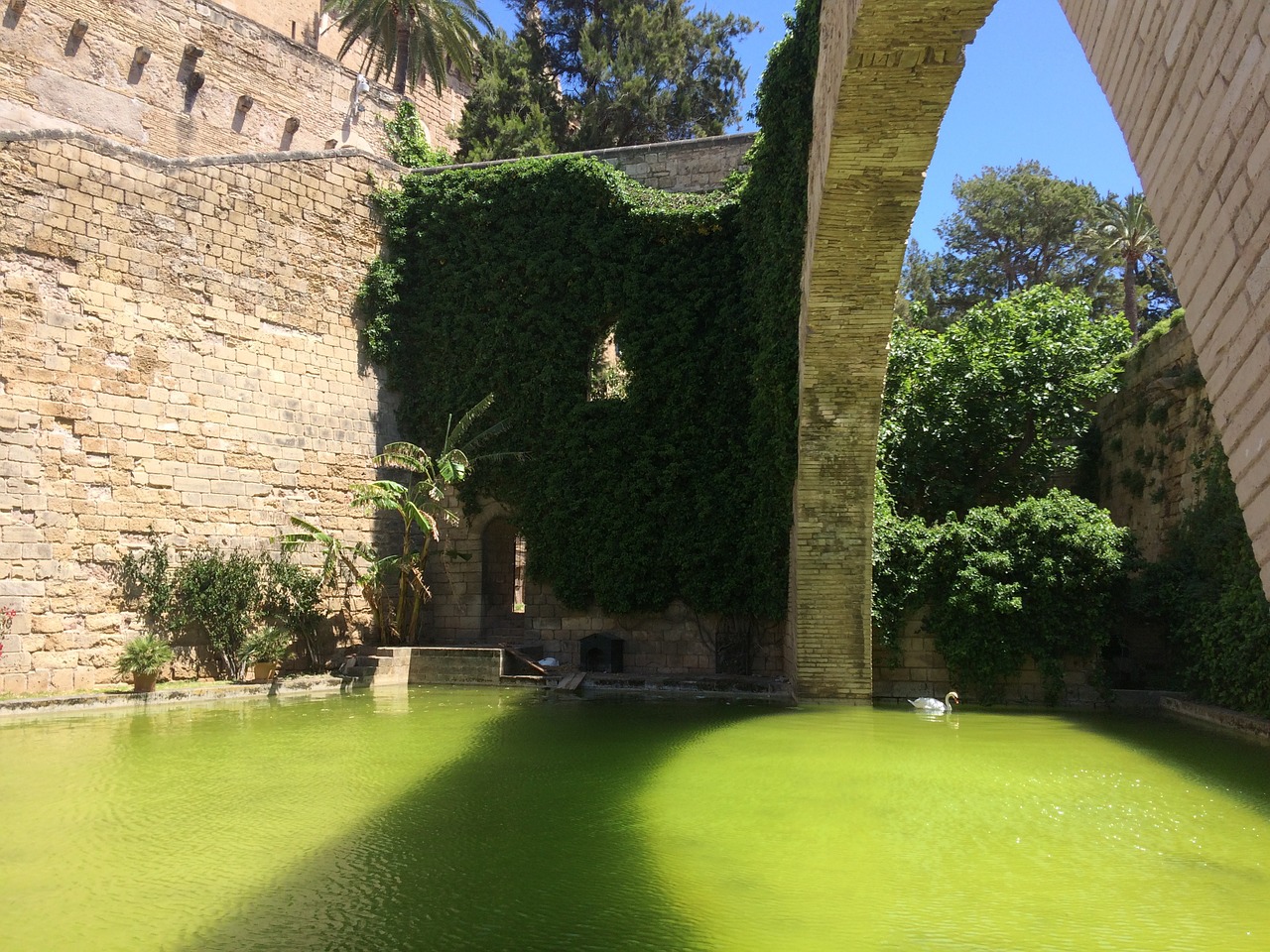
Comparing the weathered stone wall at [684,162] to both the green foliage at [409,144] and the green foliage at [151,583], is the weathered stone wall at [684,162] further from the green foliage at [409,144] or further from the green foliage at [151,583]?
the green foliage at [151,583]

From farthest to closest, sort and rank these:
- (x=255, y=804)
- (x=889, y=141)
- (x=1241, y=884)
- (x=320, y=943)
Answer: (x=889, y=141) → (x=255, y=804) → (x=1241, y=884) → (x=320, y=943)

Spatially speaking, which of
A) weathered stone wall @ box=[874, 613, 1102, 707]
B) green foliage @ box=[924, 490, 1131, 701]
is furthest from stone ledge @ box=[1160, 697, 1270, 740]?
weathered stone wall @ box=[874, 613, 1102, 707]

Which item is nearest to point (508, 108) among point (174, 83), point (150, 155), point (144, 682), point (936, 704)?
point (174, 83)

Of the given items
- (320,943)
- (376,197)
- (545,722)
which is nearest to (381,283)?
(376,197)

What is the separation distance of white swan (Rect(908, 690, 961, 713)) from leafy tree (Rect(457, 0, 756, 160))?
16.2 metres

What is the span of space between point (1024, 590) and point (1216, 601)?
1943 mm

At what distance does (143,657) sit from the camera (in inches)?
443

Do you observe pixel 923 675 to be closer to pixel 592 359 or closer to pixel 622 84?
pixel 592 359

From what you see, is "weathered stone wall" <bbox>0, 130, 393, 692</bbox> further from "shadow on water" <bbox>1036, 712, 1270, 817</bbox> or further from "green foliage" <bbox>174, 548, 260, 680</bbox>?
"shadow on water" <bbox>1036, 712, 1270, 817</bbox>

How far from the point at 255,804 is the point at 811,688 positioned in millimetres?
7017

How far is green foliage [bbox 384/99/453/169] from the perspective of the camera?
1730cm

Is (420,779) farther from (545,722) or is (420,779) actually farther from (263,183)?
(263,183)

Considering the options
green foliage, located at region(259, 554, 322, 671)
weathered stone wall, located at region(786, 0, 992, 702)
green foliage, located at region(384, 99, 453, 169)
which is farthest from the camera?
green foliage, located at region(384, 99, 453, 169)

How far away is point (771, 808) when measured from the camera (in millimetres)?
6332
